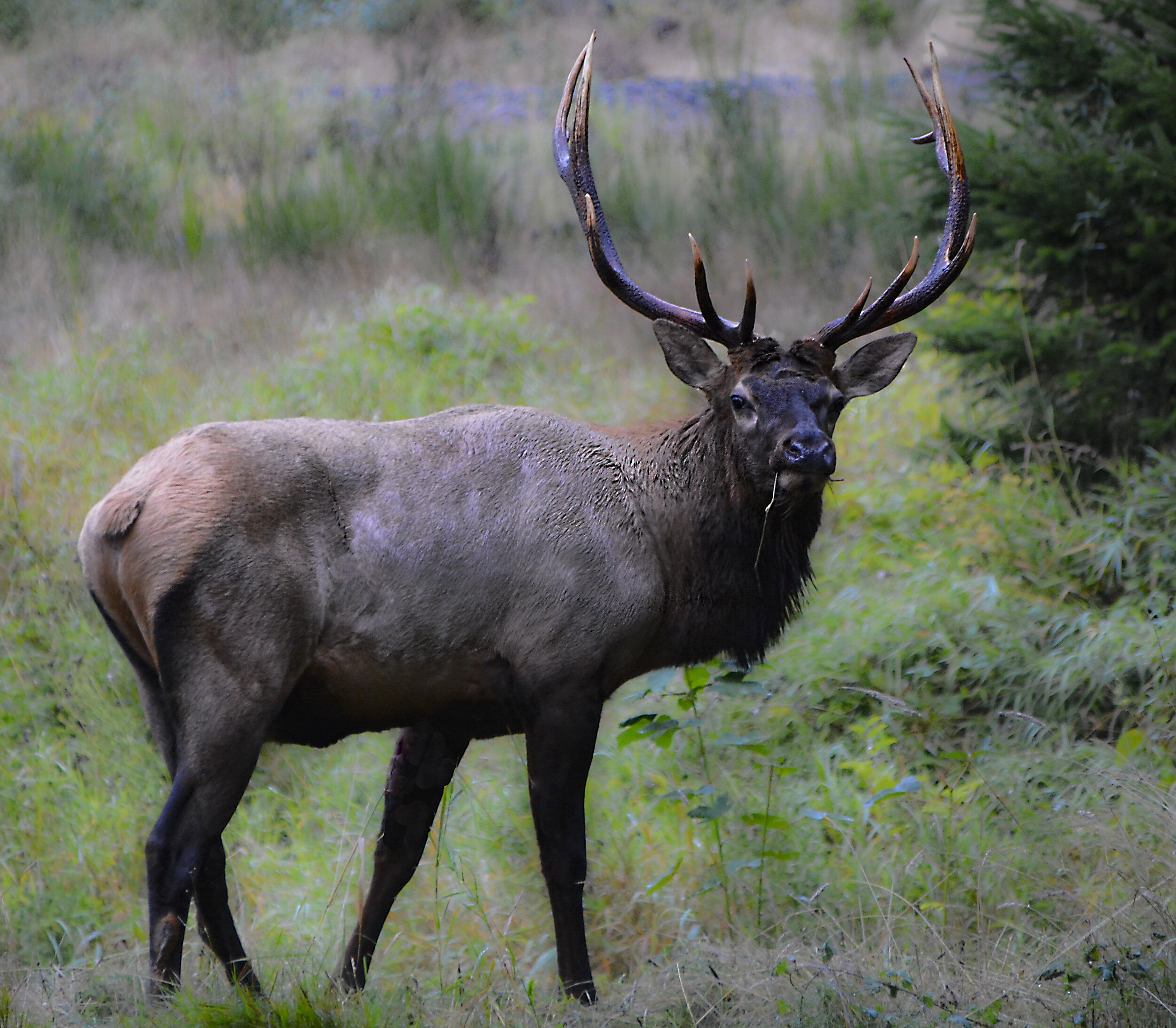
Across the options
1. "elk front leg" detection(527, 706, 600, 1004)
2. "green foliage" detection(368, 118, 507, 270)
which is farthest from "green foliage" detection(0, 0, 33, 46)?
"elk front leg" detection(527, 706, 600, 1004)

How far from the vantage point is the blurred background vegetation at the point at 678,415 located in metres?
4.18

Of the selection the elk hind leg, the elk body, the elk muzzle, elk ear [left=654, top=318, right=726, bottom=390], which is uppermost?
elk ear [left=654, top=318, right=726, bottom=390]

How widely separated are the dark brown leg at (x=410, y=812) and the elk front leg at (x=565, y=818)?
459 mm

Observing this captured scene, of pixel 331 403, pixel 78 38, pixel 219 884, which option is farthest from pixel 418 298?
pixel 78 38

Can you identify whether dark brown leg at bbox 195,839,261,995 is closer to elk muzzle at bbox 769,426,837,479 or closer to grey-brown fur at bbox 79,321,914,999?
grey-brown fur at bbox 79,321,914,999

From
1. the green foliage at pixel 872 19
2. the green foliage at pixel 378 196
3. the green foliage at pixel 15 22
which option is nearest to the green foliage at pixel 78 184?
the green foliage at pixel 378 196

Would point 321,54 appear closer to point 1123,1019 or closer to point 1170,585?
point 1170,585

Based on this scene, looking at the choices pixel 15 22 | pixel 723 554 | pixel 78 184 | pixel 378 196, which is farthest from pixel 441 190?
pixel 723 554

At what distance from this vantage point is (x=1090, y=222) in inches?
255

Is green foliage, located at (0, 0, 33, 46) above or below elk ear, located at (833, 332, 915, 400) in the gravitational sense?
above

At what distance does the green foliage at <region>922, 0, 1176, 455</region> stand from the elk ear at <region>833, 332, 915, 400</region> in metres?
2.44

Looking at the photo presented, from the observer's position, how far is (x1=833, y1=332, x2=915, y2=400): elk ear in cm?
438

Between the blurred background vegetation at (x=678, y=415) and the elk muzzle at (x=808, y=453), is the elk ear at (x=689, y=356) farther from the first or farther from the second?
the blurred background vegetation at (x=678, y=415)

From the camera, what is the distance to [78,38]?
42.3 ft
